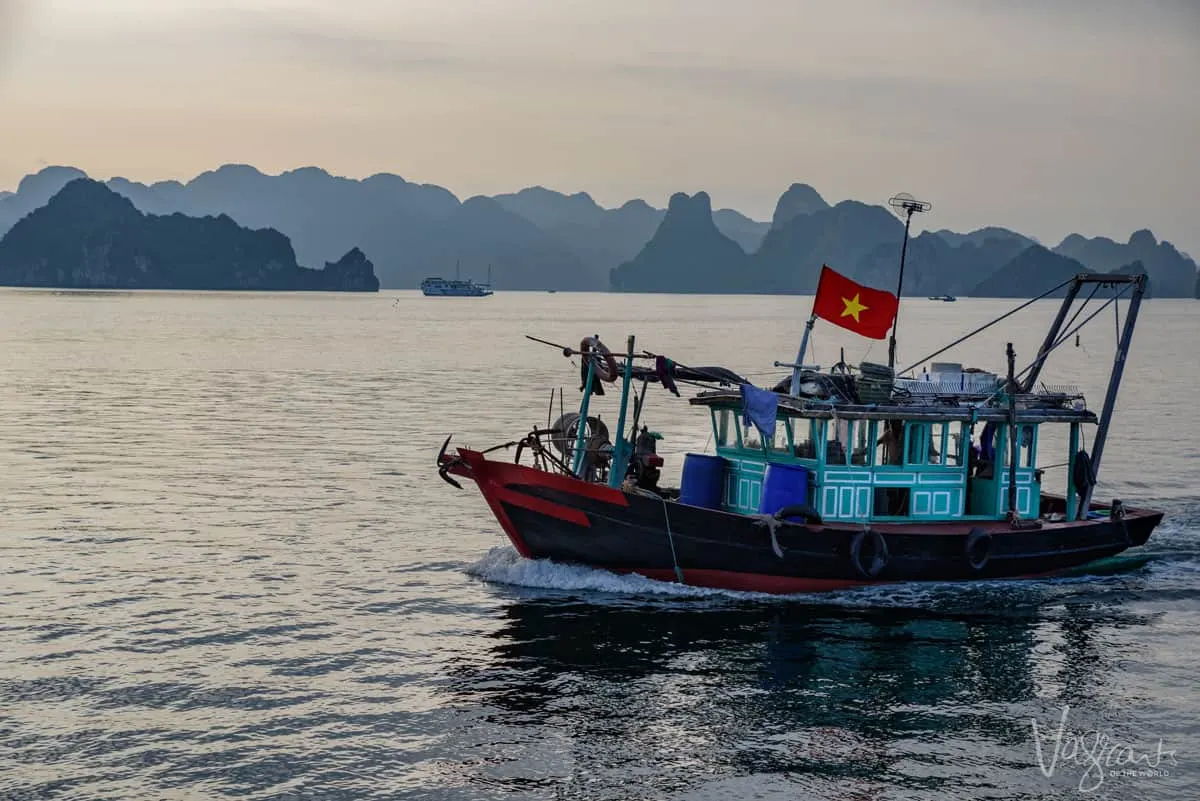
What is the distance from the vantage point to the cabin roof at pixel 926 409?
86.6ft

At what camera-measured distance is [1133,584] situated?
29.6 metres

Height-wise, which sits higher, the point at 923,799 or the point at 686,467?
the point at 686,467

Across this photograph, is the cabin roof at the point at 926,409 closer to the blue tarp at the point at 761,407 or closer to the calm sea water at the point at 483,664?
the blue tarp at the point at 761,407

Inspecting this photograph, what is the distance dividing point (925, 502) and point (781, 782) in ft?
39.2

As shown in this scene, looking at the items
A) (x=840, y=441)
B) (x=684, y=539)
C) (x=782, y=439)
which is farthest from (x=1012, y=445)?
(x=684, y=539)

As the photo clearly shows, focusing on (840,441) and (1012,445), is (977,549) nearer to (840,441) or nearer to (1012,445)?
(1012,445)

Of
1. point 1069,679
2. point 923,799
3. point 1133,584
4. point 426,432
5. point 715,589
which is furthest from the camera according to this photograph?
point 426,432

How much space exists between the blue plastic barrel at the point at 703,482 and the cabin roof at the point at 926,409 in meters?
1.35

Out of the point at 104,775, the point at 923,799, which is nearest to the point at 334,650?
the point at 104,775

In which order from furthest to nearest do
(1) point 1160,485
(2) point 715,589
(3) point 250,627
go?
(1) point 1160,485
(2) point 715,589
(3) point 250,627

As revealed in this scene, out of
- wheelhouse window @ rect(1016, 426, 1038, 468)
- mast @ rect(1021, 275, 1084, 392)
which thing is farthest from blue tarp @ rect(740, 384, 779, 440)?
mast @ rect(1021, 275, 1084, 392)

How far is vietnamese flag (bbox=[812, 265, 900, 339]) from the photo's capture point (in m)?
27.3

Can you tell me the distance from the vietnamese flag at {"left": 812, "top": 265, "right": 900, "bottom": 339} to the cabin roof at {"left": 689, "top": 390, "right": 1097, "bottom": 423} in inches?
69.0

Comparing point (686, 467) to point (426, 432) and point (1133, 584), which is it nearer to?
point (1133, 584)
